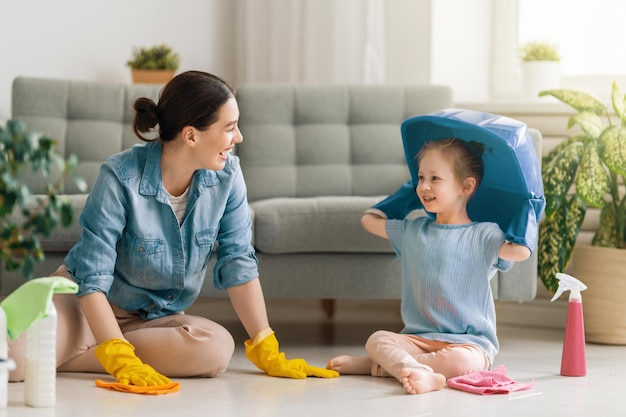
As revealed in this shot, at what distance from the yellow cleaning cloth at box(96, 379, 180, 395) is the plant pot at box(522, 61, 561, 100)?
6.77 ft

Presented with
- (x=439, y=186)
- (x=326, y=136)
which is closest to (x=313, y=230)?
(x=439, y=186)

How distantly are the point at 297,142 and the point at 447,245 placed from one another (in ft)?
3.39

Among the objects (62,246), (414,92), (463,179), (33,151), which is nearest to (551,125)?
(414,92)

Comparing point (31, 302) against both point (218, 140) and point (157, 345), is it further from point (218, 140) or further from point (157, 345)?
point (218, 140)

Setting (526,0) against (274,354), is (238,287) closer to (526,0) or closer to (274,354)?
(274,354)

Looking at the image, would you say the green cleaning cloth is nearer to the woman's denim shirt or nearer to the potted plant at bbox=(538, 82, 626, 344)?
the woman's denim shirt

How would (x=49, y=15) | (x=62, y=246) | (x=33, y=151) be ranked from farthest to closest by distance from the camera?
(x=49, y=15) < (x=62, y=246) < (x=33, y=151)

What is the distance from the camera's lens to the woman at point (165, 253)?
2359mm

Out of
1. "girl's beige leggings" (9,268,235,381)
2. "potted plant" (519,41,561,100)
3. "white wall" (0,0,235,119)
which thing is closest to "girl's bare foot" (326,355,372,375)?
"girl's beige leggings" (9,268,235,381)

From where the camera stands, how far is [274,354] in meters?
2.49

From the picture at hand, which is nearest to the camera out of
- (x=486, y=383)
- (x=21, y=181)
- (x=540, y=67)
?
(x=21, y=181)

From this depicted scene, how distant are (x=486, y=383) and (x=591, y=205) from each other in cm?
98

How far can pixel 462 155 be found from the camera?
262cm

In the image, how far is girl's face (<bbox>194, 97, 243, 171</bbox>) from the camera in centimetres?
240
